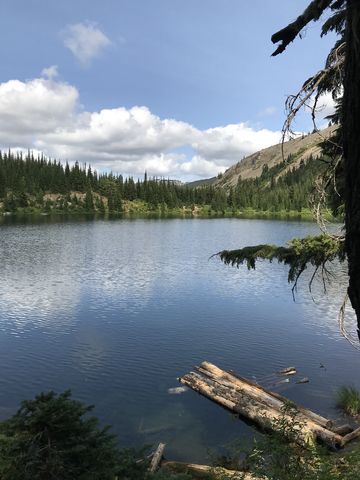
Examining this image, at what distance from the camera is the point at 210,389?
20781mm

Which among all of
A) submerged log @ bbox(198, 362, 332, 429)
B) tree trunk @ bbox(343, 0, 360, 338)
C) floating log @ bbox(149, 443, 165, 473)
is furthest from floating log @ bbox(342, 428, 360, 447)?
tree trunk @ bbox(343, 0, 360, 338)

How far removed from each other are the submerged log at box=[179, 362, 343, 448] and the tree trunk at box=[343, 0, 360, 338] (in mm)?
12473

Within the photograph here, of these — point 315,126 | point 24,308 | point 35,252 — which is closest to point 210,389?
point 315,126

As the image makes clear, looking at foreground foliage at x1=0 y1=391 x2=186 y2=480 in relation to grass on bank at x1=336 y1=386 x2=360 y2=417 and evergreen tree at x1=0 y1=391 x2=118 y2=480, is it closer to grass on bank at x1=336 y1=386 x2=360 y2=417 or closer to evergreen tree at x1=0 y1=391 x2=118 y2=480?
evergreen tree at x1=0 y1=391 x2=118 y2=480

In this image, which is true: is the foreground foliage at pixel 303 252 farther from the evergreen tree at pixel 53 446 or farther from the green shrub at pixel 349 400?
the green shrub at pixel 349 400

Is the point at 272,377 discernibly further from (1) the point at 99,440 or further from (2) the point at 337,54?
(2) the point at 337,54

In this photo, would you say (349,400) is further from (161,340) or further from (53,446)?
(53,446)

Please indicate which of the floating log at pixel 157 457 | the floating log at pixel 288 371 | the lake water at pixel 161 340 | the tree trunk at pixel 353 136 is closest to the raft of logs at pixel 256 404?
the lake water at pixel 161 340

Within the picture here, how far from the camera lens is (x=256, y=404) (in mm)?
18312

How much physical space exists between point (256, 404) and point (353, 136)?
16.5 m

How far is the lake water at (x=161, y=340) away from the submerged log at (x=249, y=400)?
1.91 ft

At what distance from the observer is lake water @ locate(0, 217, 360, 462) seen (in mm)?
19375

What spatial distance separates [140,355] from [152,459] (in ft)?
37.6

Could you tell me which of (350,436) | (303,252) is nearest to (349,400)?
(350,436)
